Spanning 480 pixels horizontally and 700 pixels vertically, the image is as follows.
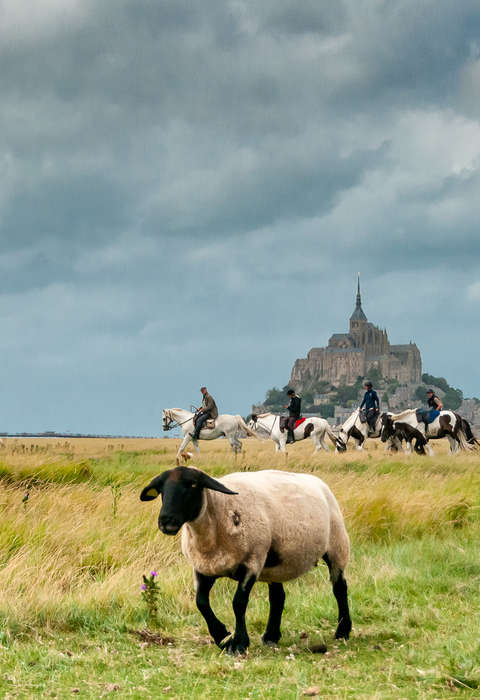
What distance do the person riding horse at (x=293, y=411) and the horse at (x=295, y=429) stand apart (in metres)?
0.20

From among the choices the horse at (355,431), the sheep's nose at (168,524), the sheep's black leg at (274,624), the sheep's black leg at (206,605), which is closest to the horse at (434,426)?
the horse at (355,431)

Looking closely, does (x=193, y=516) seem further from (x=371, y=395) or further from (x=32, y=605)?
(x=371, y=395)

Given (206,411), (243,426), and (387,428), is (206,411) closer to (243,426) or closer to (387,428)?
(243,426)

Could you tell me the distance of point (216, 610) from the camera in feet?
24.0

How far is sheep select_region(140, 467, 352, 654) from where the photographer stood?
17.5ft

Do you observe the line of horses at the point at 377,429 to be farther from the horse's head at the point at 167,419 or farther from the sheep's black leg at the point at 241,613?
the sheep's black leg at the point at 241,613

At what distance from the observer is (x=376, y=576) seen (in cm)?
827

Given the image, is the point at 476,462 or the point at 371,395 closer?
the point at 476,462

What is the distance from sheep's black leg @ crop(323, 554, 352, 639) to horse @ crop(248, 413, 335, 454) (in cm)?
2318

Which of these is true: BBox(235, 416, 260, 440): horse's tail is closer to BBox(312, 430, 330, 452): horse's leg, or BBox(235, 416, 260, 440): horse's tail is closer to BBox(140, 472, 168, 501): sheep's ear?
BBox(312, 430, 330, 452): horse's leg

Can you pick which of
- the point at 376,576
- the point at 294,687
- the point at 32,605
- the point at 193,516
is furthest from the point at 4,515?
the point at 294,687

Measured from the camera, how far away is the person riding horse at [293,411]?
93.3ft

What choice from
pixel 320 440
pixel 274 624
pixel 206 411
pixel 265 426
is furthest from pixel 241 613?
pixel 320 440

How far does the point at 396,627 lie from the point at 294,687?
6.80ft
